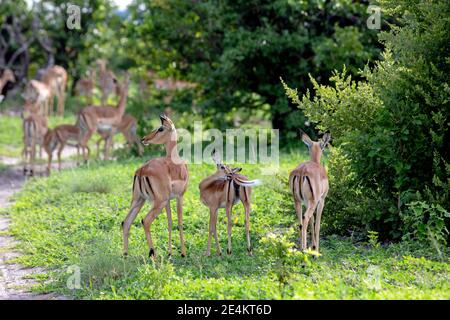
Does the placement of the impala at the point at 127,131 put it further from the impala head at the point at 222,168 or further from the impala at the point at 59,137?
the impala head at the point at 222,168

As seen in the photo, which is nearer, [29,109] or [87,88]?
[29,109]

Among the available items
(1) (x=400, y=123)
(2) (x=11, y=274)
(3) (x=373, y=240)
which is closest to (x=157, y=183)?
(2) (x=11, y=274)

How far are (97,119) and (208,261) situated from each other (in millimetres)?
7004

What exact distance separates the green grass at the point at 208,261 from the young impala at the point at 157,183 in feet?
0.88

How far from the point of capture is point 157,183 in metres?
6.21

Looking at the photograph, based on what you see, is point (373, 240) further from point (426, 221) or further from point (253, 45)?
point (253, 45)

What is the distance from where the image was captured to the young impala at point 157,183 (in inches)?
244

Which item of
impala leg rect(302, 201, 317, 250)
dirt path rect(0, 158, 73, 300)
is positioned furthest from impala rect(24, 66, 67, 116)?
impala leg rect(302, 201, 317, 250)

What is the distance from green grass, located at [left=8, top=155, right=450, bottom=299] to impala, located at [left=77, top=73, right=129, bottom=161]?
136 inches

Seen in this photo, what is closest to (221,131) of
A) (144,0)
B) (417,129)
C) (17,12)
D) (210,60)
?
(210,60)

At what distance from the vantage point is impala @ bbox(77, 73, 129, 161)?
41.2 ft

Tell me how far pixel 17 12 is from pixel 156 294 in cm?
1665

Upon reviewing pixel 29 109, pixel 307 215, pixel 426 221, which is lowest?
pixel 426 221

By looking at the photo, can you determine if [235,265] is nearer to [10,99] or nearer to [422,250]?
[422,250]
